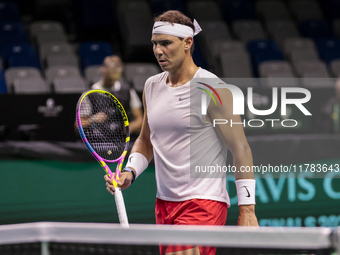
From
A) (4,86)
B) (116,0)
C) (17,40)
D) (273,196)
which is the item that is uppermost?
(116,0)

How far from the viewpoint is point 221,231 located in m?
1.31

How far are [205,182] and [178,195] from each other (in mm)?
143

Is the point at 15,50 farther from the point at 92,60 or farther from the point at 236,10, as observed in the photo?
the point at 236,10

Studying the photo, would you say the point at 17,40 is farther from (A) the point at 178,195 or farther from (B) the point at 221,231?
(B) the point at 221,231

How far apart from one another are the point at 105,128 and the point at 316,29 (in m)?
7.21

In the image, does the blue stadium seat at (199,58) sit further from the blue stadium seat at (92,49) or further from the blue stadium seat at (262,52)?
the blue stadium seat at (92,49)

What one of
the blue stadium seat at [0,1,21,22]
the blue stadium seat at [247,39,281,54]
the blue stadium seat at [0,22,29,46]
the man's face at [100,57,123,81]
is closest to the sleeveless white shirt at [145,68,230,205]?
the man's face at [100,57,123,81]

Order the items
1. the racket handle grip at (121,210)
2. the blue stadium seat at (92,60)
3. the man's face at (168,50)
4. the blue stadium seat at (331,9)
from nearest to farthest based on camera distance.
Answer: the racket handle grip at (121,210) < the man's face at (168,50) < the blue stadium seat at (92,60) < the blue stadium seat at (331,9)

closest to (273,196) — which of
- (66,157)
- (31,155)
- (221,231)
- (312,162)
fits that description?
(312,162)

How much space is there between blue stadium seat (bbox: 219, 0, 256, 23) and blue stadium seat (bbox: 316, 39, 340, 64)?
4.70 ft

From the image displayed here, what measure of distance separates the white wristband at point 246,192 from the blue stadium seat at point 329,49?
668 cm

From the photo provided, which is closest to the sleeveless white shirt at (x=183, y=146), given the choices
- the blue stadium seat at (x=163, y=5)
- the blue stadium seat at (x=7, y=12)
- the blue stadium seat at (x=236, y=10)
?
the blue stadium seat at (x=7, y=12)

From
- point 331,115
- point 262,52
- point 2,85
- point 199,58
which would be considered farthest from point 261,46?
point 2,85

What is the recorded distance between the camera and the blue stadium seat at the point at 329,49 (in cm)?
835
